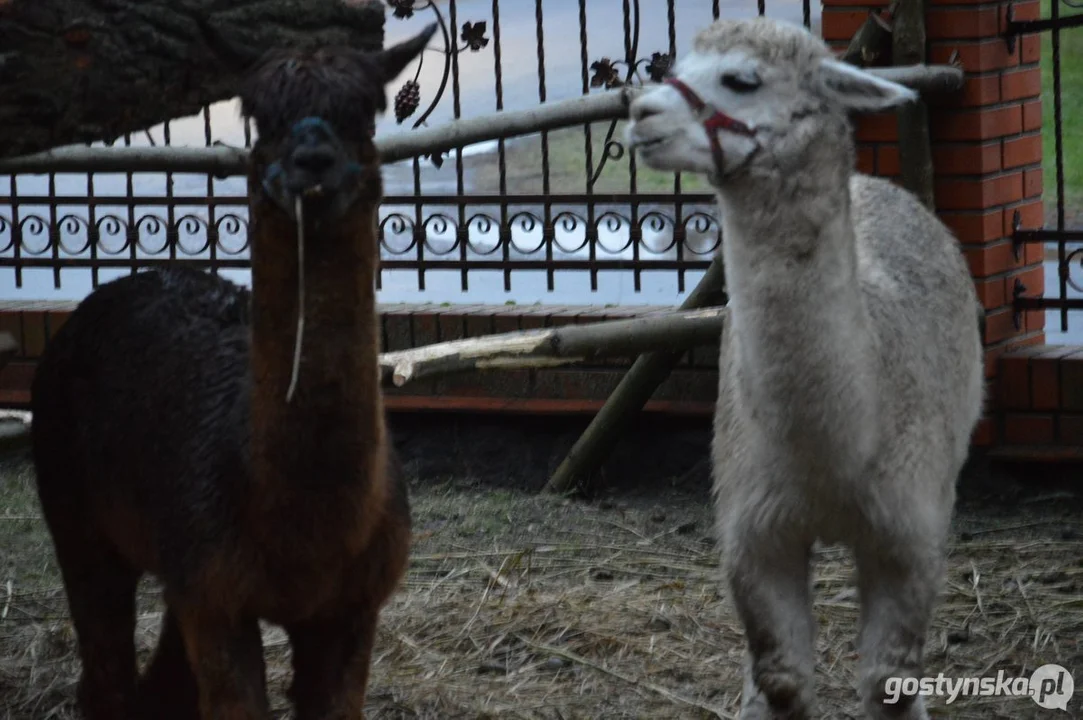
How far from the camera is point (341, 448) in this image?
10.0ft

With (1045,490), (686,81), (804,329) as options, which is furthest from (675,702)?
(1045,490)

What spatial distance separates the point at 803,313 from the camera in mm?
3201

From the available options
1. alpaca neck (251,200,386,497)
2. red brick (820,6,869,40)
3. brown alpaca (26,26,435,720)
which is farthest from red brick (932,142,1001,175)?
alpaca neck (251,200,386,497)

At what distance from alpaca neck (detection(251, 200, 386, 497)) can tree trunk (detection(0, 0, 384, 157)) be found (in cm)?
39

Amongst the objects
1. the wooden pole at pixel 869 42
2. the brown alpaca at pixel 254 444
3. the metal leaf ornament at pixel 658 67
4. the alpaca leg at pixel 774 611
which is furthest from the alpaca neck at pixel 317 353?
the wooden pole at pixel 869 42

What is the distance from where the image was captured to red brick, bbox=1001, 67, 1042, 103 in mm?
5879

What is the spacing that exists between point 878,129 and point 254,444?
3.47m

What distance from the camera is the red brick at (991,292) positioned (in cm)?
588

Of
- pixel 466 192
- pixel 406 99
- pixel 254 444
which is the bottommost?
pixel 254 444

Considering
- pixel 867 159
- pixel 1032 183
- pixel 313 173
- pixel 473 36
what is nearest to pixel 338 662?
pixel 313 173

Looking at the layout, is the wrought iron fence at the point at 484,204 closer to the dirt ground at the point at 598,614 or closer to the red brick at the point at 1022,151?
the red brick at the point at 1022,151

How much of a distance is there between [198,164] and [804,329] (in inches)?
77.4

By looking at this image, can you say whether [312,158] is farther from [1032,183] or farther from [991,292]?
[1032,183]

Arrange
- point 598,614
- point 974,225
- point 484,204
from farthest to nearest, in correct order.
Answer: point 484,204
point 974,225
point 598,614
